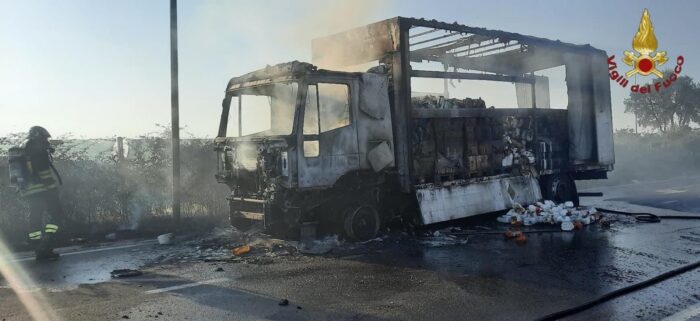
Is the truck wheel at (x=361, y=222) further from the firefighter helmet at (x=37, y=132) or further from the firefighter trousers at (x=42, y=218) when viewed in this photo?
the firefighter helmet at (x=37, y=132)

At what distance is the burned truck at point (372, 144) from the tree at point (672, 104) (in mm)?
36983

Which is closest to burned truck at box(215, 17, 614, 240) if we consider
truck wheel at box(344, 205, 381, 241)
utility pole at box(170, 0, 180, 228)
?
truck wheel at box(344, 205, 381, 241)

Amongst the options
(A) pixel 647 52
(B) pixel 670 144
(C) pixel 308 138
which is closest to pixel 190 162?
(C) pixel 308 138

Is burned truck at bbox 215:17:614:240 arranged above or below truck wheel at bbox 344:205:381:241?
above

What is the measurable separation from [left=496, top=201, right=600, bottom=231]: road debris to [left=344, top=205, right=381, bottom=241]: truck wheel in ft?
9.01

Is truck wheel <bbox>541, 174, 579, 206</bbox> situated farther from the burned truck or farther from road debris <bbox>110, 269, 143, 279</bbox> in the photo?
road debris <bbox>110, 269, 143, 279</bbox>

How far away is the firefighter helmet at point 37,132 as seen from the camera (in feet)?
23.6

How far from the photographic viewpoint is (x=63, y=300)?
4.89m

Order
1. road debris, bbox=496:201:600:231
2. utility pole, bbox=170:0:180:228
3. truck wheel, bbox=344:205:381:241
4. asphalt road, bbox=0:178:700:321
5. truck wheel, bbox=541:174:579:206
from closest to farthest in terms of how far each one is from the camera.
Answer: asphalt road, bbox=0:178:700:321, truck wheel, bbox=344:205:381:241, road debris, bbox=496:201:600:231, utility pole, bbox=170:0:180:228, truck wheel, bbox=541:174:579:206

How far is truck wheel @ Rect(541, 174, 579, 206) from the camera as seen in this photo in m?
11.0

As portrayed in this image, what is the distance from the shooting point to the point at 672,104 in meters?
41.8

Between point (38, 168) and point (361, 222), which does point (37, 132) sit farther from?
point (361, 222)

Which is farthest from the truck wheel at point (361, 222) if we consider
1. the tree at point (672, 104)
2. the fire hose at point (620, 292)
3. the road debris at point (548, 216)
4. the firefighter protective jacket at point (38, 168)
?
the tree at point (672, 104)

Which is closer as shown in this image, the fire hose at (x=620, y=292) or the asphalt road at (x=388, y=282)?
the fire hose at (x=620, y=292)
